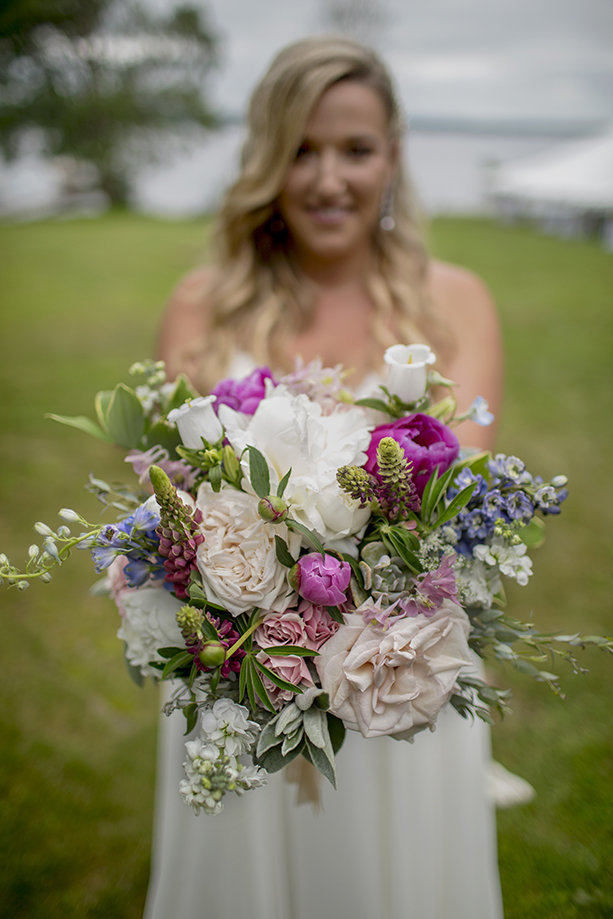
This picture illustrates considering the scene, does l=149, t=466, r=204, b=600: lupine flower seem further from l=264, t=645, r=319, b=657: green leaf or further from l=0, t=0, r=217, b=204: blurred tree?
l=0, t=0, r=217, b=204: blurred tree

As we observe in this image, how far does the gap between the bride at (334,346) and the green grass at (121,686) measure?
49cm

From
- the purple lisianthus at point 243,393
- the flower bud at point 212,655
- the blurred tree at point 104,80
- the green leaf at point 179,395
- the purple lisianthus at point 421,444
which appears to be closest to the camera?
the flower bud at point 212,655

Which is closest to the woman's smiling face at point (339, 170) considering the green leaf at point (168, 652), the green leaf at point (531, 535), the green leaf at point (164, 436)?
the green leaf at point (164, 436)

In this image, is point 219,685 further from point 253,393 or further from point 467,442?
point 467,442

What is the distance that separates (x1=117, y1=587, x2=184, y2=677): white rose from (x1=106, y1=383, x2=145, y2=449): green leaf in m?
0.28

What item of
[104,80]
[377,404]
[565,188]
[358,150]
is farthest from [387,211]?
[565,188]

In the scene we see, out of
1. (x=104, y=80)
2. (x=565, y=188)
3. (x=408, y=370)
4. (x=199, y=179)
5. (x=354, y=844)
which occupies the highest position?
(x=408, y=370)

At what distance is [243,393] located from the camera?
1137mm

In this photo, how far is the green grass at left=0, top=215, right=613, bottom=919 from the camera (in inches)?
93.3

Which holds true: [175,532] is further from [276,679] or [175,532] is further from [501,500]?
[501,500]

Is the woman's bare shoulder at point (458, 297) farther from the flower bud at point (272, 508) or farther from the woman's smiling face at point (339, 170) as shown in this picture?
the flower bud at point (272, 508)

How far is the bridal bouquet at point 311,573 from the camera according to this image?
94 cm

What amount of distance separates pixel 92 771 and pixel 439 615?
7.70 feet

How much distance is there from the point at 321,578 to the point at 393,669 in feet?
0.57
